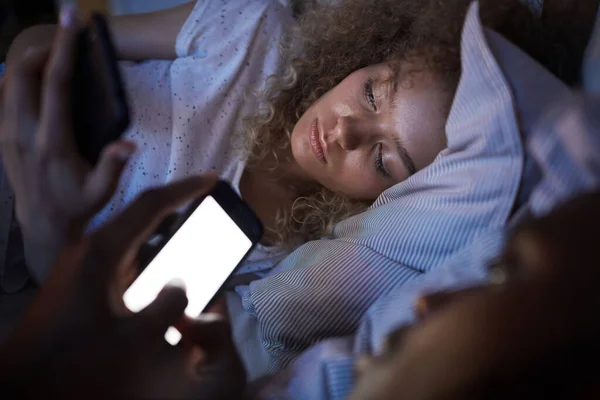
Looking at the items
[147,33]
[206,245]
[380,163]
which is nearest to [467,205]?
[380,163]

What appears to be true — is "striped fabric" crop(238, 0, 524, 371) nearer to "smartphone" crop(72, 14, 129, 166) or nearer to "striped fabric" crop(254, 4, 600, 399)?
"striped fabric" crop(254, 4, 600, 399)

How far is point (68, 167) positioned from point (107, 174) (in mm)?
34

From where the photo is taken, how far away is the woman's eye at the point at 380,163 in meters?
0.62

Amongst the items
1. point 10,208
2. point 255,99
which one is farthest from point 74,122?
point 255,99

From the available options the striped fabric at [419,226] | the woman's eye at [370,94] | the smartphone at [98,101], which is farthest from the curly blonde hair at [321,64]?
the smartphone at [98,101]

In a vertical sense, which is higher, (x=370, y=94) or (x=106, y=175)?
(x=106, y=175)

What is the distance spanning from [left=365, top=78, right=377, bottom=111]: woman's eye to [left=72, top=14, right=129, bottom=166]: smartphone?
0.37m

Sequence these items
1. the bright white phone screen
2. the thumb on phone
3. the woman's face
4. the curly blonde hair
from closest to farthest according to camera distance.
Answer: the thumb on phone → the bright white phone screen → the woman's face → the curly blonde hair

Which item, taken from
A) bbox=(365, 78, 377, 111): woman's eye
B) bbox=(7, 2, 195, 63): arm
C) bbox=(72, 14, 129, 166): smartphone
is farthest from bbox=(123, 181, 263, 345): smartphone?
bbox=(7, 2, 195, 63): arm

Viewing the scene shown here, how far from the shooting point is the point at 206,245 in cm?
52

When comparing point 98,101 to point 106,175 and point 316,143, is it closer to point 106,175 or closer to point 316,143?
point 106,175

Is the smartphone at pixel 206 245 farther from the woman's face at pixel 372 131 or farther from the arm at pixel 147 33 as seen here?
the arm at pixel 147 33

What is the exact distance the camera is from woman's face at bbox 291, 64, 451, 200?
588 millimetres

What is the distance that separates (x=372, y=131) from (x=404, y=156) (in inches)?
2.2
